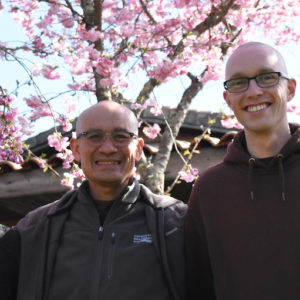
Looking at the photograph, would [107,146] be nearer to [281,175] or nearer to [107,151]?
[107,151]

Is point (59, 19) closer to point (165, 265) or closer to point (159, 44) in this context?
point (159, 44)

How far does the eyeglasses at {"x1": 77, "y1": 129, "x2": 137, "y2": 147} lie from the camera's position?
2764 mm

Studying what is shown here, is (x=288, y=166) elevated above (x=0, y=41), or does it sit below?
below

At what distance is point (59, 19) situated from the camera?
623 centimetres

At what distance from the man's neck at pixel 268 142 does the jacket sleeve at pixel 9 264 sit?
4.36 feet

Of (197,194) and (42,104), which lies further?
(42,104)

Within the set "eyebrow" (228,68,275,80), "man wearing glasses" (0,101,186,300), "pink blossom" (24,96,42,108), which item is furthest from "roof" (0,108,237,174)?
"eyebrow" (228,68,275,80)

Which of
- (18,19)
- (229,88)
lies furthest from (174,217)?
(18,19)

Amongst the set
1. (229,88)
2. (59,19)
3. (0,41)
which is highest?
(59,19)

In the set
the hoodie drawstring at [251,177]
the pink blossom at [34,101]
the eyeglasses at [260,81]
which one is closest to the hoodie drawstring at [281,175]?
the hoodie drawstring at [251,177]

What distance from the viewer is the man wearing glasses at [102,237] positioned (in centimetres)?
243

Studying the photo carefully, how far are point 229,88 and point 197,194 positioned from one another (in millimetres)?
550

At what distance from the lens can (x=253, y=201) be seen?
7.33 ft

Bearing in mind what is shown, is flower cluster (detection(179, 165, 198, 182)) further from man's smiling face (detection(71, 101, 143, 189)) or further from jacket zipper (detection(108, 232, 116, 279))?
jacket zipper (detection(108, 232, 116, 279))
